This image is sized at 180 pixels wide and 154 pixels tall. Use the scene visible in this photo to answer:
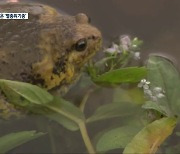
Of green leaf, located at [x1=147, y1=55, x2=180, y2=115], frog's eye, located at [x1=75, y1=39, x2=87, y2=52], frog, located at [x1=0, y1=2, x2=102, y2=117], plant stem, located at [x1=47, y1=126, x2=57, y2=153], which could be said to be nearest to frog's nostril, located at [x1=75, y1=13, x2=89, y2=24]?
frog, located at [x1=0, y1=2, x2=102, y2=117]

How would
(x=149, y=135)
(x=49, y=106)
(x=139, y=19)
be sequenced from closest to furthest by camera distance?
(x=149, y=135), (x=49, y=106), (x=139, y=19)

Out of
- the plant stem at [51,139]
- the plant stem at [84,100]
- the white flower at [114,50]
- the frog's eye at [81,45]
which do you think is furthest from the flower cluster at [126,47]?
the plant stem at [51,139]

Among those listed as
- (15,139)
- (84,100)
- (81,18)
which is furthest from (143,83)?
(15,139)

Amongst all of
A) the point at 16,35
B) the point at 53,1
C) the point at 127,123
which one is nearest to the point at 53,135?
the point at 127,123

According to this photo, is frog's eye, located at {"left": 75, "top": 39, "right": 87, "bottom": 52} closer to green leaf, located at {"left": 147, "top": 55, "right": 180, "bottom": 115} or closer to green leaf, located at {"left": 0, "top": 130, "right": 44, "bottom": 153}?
green leaf, located at {"left": 147, "top": 55, "right": 180, "bottom": 115}

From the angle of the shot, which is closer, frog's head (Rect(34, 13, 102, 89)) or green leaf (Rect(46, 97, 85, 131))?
green leaf (Rect(46, 97, 85, 131))

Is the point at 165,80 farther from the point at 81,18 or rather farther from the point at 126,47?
the point at 81,18

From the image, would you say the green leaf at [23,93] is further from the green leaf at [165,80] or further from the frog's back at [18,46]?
the green leaf at [165,80]
